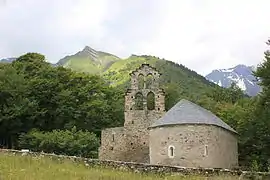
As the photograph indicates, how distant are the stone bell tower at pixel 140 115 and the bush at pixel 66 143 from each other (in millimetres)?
3405

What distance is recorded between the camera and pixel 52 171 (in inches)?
679

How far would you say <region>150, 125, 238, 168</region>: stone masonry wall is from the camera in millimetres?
28250

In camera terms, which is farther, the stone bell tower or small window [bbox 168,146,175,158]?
the stone bell tower

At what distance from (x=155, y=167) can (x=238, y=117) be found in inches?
849

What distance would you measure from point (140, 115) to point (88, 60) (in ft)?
463

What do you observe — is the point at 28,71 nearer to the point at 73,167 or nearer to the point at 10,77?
the point at 10,77

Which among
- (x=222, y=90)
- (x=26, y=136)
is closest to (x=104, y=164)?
(x=26, y=136)

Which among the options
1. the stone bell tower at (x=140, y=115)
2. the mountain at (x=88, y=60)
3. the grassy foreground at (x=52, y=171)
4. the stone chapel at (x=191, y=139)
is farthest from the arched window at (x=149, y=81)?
the mountain at (x=88, y=60)

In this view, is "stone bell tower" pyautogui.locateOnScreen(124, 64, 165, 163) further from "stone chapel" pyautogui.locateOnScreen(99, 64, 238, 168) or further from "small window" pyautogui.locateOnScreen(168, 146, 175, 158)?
"small window" pyautogui.locateOnScreen(168, 146, 175, 158)

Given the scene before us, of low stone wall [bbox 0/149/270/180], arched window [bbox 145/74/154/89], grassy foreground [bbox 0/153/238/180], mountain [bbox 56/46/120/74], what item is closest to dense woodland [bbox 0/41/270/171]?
arched window [bbox 145/74/154/89]

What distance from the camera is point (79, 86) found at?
46.6 meters

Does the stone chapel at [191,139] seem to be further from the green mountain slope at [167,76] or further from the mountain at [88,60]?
the mountain at [88,60]

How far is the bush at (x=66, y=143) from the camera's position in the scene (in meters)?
36.8

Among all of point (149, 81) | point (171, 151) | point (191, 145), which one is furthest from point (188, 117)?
point (149, 81)
